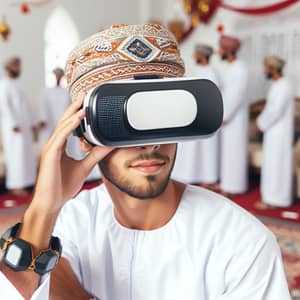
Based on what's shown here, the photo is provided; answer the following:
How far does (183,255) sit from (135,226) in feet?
0.41

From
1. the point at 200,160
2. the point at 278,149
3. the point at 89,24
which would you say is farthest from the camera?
the point at 89,24

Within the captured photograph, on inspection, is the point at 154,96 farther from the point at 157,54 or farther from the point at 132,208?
the point at 132,208

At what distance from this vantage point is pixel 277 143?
4637 millimetres

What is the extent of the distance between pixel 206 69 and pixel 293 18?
4.10 feet

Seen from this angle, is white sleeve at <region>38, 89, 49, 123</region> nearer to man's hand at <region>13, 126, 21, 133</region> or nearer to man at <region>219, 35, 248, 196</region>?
man's hand at <region>13, 126, 21, 133</region>

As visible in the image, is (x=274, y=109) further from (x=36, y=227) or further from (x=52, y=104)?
(x=36, y=227)

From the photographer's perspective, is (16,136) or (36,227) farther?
(16,136)

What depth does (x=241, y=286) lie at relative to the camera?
95 cm

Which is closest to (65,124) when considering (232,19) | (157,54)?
(157,54)

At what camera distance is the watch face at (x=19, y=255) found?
0.83m

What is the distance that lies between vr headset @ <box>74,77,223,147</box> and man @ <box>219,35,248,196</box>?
4159mm

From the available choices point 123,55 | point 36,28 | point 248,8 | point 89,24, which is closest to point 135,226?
point 123,55

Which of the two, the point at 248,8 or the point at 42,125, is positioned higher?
the point at 248,8

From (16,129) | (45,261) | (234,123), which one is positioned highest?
(45,261)
